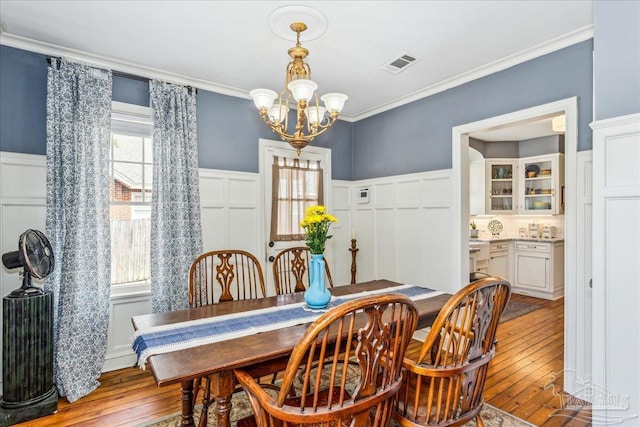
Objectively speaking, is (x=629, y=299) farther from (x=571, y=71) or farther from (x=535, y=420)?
(x=571, y=71)

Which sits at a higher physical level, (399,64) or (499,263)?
(399,64)

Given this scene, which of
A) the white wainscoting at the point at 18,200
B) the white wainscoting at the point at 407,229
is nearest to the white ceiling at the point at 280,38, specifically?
the white wainscoting at the point at 18,200

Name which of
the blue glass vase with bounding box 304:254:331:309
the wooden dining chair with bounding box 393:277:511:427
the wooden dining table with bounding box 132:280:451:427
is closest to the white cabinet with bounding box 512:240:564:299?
the wooden dining table with bounding box 132:280:451:427

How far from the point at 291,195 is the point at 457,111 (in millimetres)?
2026

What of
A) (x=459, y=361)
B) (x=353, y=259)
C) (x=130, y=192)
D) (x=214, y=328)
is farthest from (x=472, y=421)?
(x=130, y=192)

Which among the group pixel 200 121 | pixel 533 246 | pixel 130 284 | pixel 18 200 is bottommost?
pixel 130 284

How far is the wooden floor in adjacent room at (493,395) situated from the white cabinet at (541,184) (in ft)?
9.45

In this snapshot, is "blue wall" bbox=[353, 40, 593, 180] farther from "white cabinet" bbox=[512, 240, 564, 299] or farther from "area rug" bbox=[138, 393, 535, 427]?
"white cabinet" bbox=[512, 240, 564, 299]

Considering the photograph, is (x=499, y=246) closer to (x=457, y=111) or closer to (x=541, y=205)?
(x=541, y=205)

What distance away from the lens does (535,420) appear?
2.20 meters

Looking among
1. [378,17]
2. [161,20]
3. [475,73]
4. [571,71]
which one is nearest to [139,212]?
[161,20]

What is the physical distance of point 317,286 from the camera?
2021 millimetres

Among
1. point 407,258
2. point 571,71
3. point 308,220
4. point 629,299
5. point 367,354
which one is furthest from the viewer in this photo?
point 407,258

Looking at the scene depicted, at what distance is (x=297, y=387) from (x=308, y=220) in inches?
57.8
